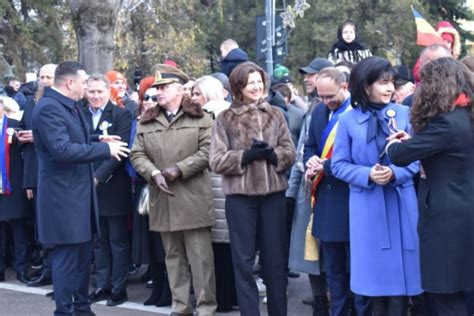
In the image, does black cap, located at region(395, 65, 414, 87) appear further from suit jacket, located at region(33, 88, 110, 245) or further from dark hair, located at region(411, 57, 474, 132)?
suit jacket, located at region(33, 88, 110, 245)

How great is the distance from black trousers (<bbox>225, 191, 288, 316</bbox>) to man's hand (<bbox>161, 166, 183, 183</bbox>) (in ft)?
1.83

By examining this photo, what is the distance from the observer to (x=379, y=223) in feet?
18.7

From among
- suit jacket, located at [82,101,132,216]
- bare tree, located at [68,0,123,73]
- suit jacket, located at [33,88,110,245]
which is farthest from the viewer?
bare tree, located at [68,0,123,73]

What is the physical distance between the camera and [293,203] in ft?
23.9

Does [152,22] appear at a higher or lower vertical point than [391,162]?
higher

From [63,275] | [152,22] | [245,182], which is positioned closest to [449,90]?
[245,182]

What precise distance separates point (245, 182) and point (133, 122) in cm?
217

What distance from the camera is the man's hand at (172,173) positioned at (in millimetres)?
6957

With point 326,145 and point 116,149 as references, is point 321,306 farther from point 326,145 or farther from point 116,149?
point 116,149

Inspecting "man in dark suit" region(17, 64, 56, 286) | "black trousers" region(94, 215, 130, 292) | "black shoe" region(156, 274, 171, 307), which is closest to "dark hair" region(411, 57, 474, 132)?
"black shoe" region(156, 274, 171, 307)

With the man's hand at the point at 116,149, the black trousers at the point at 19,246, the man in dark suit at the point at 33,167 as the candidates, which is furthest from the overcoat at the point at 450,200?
the black trousers at the point at 19,246

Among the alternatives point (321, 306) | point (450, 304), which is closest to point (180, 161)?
point (321, 306)

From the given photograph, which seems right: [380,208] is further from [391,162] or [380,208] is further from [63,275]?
[63,275]

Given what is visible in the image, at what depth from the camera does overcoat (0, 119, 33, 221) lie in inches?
360
